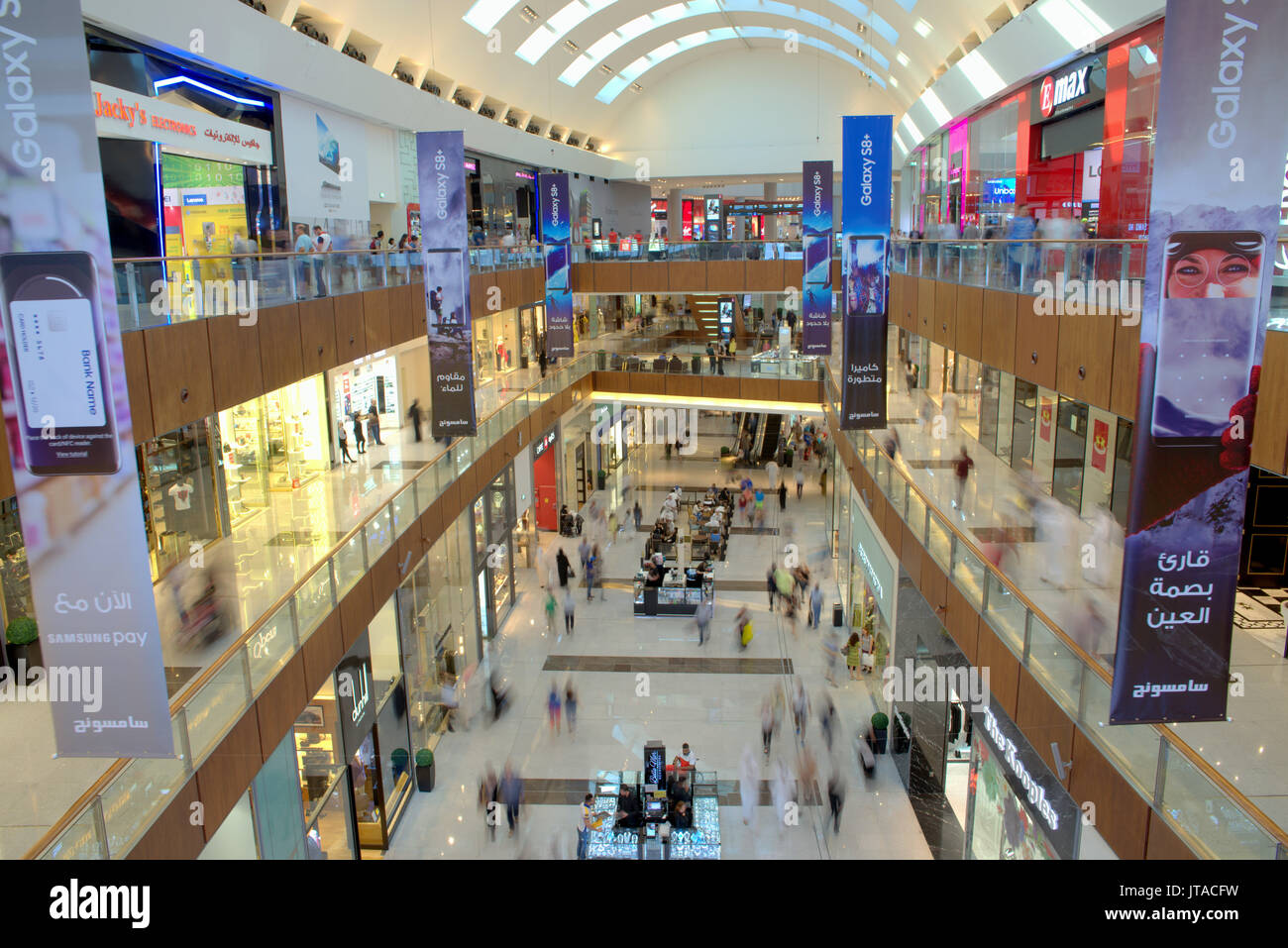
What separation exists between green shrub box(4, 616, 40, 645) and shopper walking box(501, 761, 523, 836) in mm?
5612

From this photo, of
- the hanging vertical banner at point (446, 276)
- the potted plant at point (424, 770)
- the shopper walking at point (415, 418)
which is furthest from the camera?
the shopper walking at point (415, 418)

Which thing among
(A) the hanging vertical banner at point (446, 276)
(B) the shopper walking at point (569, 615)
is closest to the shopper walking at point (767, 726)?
(B) the shopper walking at point (569, 615)

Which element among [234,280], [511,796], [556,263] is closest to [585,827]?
[511,796]

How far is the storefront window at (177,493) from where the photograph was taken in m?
11.5

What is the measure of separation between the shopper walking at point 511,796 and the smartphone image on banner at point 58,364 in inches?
307

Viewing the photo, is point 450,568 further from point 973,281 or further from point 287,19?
point 287,19

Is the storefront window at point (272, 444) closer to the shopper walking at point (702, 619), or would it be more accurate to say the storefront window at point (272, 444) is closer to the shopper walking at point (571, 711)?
the shopper walking at point (571, 711)

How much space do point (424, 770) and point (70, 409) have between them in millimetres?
9063

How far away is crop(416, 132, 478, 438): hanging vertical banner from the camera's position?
1237 centimetres

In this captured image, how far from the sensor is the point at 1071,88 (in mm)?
16547

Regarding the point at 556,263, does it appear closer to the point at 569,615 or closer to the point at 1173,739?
the point at 569,615

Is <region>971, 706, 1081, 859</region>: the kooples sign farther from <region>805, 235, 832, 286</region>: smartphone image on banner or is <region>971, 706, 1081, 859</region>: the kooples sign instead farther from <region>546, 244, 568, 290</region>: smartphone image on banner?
<region>546, 244, 568, 290</region>: smartphone image on banner

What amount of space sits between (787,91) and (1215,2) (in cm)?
3756

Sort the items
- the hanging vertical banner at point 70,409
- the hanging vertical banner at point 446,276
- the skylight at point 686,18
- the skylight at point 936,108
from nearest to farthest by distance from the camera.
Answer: the hanging vertical banner at point 70,409 → the hanging vertical banner at point 446,276 → the skylight at point 936,108 → the skylight at point 686,18
